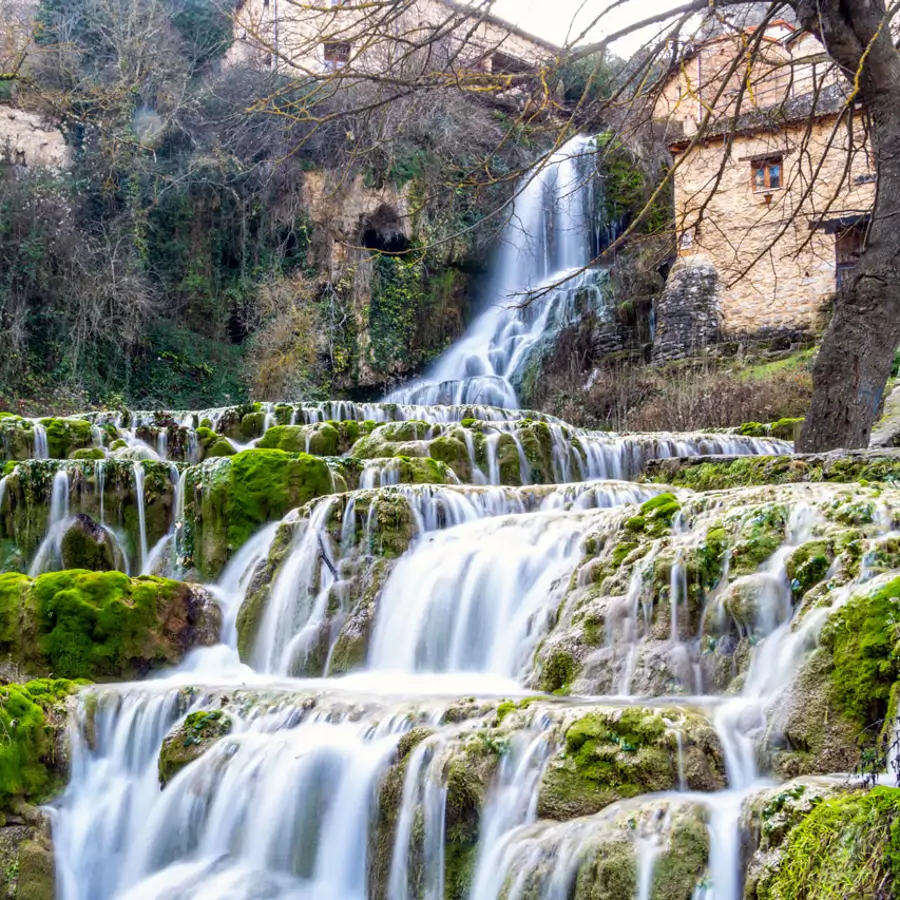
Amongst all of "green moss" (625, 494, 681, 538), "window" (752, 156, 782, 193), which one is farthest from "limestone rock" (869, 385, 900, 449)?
"window" (752, 156, 782, 193)

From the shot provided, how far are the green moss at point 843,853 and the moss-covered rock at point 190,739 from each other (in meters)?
3.45

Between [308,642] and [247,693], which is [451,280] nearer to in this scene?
[308,642]

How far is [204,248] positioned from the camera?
2491cm

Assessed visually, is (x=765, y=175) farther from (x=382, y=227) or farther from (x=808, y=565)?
(x=808, y=565)

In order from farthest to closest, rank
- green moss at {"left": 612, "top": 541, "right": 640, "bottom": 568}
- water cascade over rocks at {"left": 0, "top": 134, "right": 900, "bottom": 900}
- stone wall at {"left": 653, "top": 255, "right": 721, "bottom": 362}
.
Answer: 1. stone wall at {"left": 653, "top": 255, "right": 721, "bottom": 362}
2. green moss at {"left": 612, "top": 541, "right": 640, "bottom": 568}
3. water cascade over rocks at {"left": 0, "top": 134, "right": 900, "bottom": 900}

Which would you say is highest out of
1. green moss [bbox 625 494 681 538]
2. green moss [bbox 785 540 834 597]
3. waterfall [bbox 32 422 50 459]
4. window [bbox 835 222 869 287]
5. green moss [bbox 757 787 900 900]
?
window [bbox 835 222 869 287]

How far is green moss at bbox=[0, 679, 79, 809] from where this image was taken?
6.01 m

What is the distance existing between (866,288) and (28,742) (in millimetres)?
7225

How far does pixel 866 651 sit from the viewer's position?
15.2ft

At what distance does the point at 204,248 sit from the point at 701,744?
2226cm

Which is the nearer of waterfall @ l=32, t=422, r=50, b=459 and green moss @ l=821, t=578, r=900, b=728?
green moss @ l=821, t=578, r=900, b=728

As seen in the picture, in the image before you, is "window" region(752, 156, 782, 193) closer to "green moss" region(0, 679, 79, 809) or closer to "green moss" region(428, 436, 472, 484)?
"green moss" region(428, 436, 472, 484)

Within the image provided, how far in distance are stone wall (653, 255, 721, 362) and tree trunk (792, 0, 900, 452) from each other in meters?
14.1

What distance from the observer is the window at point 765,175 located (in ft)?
76.1
